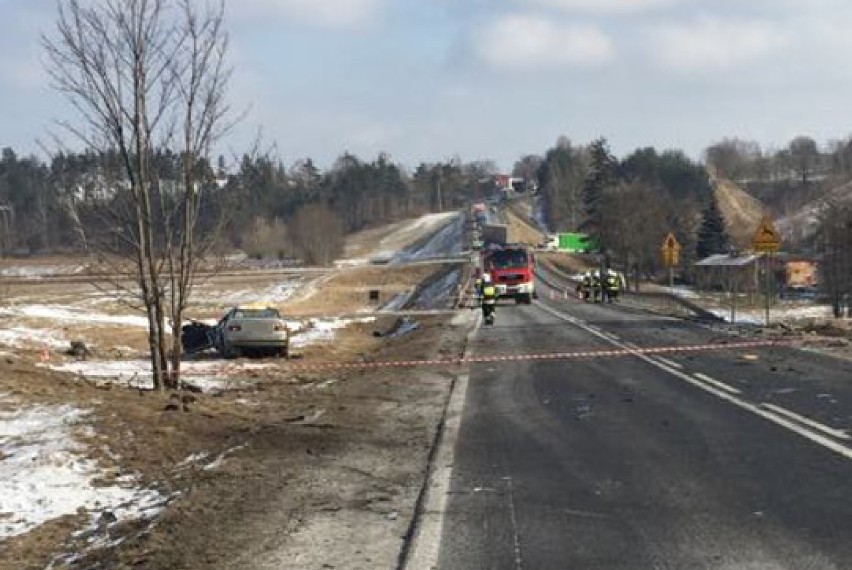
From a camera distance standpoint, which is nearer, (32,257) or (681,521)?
(681,521)

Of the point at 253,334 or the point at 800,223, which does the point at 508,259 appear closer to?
the point at 253,334

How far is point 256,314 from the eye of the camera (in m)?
26.0

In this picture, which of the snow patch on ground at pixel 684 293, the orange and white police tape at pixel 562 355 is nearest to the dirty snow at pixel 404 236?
the snow patch on ground at pixel 684 293

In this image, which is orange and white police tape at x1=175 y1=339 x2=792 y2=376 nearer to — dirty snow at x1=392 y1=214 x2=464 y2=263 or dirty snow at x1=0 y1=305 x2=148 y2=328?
dirty snow at x1=0 y1=305 x2=148 y2=328

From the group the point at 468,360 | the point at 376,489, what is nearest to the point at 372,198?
the point at 468,360

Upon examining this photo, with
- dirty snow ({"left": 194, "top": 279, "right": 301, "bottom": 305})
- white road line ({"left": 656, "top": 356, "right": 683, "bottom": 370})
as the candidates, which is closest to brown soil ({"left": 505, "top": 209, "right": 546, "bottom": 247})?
dirty snow ({"left": 194, "top": 279, "right": 301, "bottom": 305})

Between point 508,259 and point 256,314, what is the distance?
21.0m

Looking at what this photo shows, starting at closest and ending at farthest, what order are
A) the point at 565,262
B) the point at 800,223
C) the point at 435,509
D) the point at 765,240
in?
the point at 435,509, the point at 765,240, the point at 565,262, the point at 800,223

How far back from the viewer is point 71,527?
714cm

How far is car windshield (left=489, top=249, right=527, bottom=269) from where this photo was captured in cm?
4522

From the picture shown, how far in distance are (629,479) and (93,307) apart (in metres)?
50.7

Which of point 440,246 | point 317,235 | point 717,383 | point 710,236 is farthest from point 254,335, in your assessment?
point 440,246

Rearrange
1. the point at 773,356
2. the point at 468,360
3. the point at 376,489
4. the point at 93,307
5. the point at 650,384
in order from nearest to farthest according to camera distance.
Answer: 1. the point at 376,489
2. the point at 650,384
3. the point at 773,356
4. the point at 468,360
5. the point at 93,307

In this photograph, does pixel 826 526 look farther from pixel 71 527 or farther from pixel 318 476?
pixel 71 527
